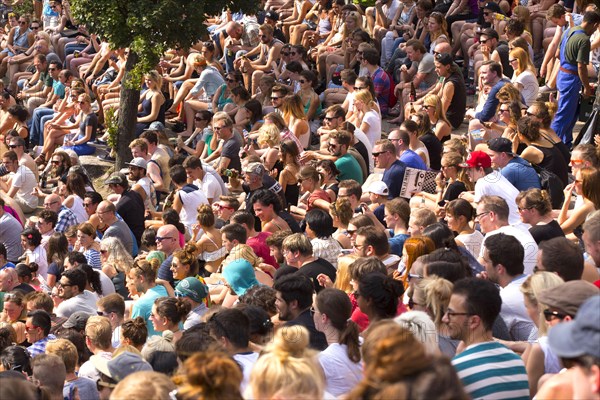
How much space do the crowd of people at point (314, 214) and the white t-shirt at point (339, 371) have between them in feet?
0.04

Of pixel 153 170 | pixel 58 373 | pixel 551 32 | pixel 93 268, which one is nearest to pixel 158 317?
pixel 58 373

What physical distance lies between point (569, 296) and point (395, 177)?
18.5ft

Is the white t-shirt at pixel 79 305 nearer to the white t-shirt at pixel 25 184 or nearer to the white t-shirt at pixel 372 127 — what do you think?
the white t-shirt at pixel 372 127

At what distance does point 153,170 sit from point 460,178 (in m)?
4.54

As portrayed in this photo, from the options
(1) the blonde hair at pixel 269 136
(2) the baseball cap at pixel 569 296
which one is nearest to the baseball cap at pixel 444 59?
A: (1) the blonde hair at pixel 269 136

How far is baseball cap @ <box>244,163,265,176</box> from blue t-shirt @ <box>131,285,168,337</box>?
2.38 meters

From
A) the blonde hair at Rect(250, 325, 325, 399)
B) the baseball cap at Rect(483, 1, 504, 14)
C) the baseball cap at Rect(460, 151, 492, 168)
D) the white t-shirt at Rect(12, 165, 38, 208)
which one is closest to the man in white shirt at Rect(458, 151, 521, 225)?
the baseball cap at Rect(460, 151, 492, 168)

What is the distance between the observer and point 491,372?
5691mm

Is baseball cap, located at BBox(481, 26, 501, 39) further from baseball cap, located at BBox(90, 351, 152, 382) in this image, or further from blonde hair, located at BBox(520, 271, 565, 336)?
baseball cap, located at BBox(90, 351, 152, 382)

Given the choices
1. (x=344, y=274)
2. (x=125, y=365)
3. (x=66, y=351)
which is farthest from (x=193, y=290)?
(x=125, y=365)

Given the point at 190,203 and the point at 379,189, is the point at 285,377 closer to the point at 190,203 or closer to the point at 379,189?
the point at 379,189

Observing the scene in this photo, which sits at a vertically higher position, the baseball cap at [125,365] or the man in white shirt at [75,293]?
the baseball cap at [125,365]

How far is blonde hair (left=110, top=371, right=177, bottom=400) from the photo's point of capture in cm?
485

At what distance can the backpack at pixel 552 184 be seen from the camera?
10547 mm
